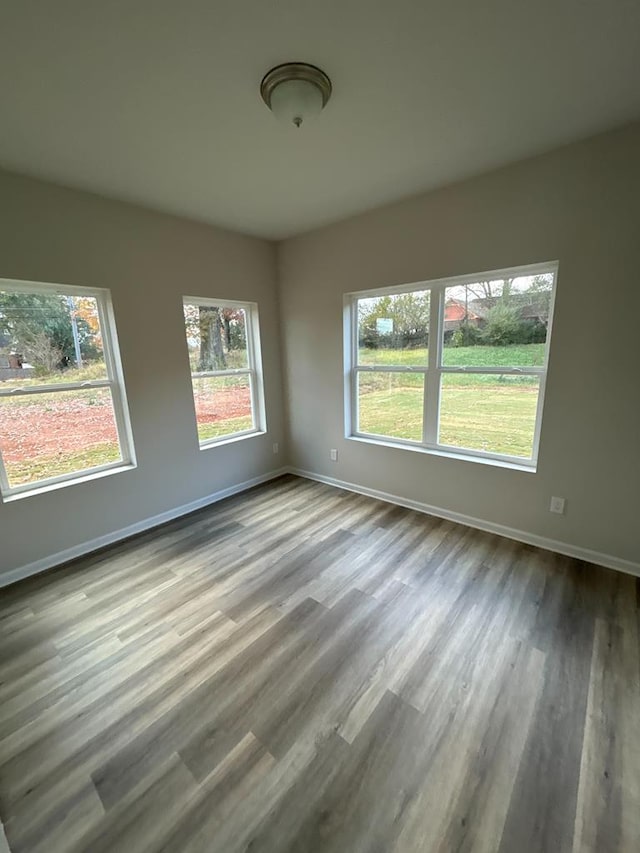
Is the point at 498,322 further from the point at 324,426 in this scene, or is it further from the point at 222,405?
the point at 222,405

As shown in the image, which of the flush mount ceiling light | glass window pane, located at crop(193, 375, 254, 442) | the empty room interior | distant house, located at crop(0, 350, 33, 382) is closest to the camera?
the empty room interior

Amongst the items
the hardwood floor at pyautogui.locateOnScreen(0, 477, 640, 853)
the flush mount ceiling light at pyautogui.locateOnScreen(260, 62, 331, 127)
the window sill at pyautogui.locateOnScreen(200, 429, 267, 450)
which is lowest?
the hardwood floor at pyautogui.locateOnScreen(0, 477, 640, 853)

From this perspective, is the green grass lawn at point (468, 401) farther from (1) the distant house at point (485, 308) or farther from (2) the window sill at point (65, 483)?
(2) the window sill at point (65, 483)

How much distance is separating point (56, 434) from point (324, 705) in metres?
2.50

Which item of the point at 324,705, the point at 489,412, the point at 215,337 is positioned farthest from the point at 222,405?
the point at 324,705

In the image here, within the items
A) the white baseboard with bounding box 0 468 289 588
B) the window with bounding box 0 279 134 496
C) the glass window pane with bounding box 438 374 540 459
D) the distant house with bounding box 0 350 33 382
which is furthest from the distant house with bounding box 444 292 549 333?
the distant house with bounding box 0 350 33 382

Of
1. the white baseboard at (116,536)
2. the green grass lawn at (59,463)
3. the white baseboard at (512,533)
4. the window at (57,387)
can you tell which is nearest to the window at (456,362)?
the white baseboard at (512,533)

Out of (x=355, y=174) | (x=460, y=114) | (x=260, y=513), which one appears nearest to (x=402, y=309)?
Answer: (x=355, y=174)

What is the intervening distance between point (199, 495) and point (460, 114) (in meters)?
3.40

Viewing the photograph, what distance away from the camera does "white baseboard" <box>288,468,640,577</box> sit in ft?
7.55

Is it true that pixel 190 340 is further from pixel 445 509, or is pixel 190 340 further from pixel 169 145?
pixel 445 509

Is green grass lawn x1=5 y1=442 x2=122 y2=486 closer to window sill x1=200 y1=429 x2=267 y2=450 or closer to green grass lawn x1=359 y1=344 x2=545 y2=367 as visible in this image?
window sill x1=200 y1=429 x2=267 y2=450

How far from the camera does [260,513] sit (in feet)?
10.6

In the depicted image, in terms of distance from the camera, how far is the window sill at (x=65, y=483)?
2358mm
